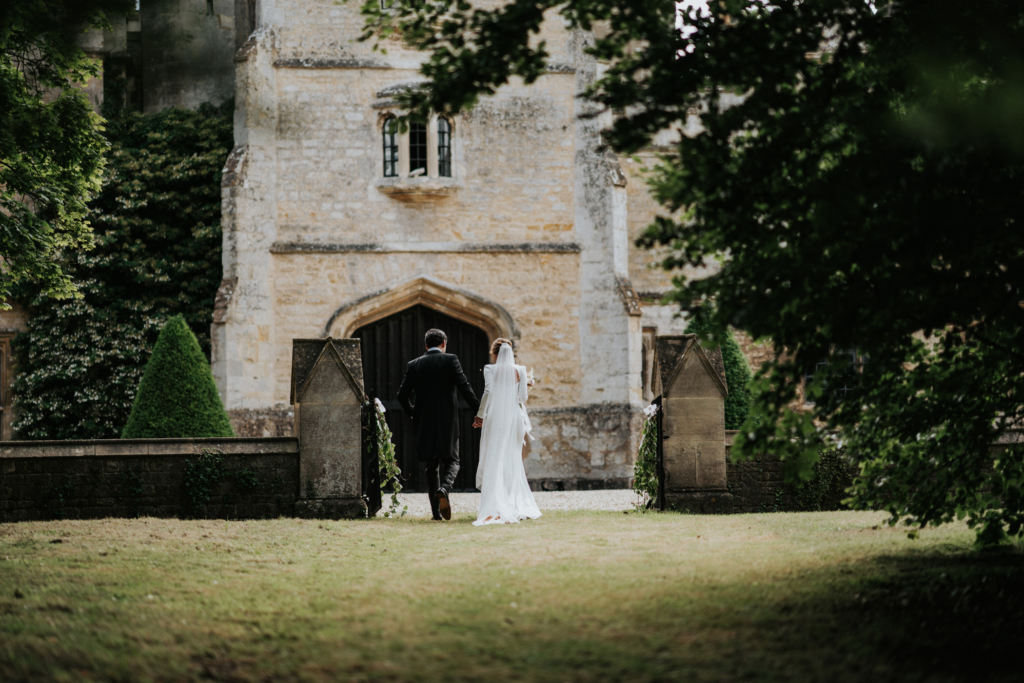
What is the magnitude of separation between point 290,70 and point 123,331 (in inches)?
203

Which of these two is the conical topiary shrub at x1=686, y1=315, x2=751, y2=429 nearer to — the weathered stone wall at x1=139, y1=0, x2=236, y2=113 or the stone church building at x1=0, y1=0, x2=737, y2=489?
the stone church building at x1=0, y1=0, x2=737, y2=489

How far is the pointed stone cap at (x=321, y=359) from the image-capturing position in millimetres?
8023

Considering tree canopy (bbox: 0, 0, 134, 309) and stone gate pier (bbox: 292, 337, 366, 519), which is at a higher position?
tree canopy (bbox: 0, 0, 134, 309)

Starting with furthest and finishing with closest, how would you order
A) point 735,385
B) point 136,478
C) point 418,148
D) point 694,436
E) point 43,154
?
point 418,148 → point 735,385 → point 43,154 → point 694,436 → point 136,478

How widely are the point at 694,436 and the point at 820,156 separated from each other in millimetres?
4439

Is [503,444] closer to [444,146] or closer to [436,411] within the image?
[436,411]

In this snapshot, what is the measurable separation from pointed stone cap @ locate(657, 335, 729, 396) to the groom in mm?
1815

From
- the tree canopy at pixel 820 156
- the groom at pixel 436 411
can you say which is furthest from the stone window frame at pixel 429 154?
the tree canopy at pixel 820 156

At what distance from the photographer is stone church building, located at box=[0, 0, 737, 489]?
14.1 m

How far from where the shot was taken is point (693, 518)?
737cm

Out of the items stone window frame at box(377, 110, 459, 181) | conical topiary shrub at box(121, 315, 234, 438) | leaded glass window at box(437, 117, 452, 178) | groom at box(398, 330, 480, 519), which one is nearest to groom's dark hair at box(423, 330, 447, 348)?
groom at box(398, 330, 480, 519)

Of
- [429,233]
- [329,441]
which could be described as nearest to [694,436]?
[329,441]

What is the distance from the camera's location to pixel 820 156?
4.10m

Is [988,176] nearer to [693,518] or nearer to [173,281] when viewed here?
[693,518]
